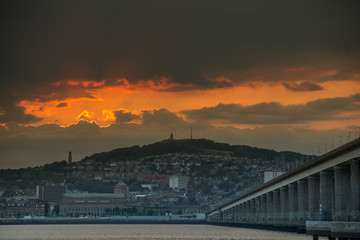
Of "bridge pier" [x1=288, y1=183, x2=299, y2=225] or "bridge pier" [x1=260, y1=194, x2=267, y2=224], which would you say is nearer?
"bridge pier" [x1=288, y1=183, x2=299, y2=225]

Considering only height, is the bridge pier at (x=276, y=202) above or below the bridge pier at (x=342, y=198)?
above

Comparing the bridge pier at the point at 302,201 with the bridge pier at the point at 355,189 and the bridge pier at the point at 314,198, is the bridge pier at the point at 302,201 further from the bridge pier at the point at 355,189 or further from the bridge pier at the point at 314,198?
the bridge pier at the point at 355,189

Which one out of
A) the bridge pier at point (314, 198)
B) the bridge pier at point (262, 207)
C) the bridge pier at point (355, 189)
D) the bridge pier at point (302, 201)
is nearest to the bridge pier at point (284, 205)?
the bridge pier at point (302, 201)

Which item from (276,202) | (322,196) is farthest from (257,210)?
(322,196)

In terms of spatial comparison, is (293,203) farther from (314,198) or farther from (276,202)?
(314,198)

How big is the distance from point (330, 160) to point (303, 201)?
Answer: 21156 millimetres

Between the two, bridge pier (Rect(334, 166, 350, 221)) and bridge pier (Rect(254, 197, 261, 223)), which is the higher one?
bridge pier (Rect(254, 197, 261, 223))

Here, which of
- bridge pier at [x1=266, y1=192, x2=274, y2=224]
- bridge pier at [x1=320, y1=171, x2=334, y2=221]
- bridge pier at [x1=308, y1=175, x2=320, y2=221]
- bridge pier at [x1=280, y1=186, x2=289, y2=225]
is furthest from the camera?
bridge pier at [x1=266, y1=192, x2=274, y2=224]

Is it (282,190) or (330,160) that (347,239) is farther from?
(282,190)

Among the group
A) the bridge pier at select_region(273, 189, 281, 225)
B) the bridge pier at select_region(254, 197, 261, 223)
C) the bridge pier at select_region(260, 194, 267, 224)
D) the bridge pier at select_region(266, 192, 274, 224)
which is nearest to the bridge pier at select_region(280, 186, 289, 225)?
the bridge pier at select_region(273, 189, 281, 225)

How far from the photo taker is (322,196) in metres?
92.3

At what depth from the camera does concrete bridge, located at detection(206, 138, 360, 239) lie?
77.7m

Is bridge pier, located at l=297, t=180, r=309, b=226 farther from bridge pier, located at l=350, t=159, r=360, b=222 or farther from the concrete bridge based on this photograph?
bridge pier, located at l=350, t=159, r=360, b=222

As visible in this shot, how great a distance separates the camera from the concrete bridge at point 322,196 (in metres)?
77.7
